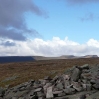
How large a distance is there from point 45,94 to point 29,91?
9.64ft

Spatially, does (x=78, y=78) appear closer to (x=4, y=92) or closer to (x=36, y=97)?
(x=36, y=97)

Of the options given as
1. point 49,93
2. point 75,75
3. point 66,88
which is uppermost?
point 75,75

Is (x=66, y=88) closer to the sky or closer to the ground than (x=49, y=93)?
closer to the sky

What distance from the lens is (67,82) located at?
28.6 meters

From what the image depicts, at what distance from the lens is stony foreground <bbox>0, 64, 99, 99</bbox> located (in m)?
26.1

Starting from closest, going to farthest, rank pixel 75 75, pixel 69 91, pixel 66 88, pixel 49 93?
pixel 69 91 → pixel 49 93 → pixel 66 88 → pixel 75 75

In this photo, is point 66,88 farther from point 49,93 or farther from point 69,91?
point 49,93

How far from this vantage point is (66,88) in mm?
27484

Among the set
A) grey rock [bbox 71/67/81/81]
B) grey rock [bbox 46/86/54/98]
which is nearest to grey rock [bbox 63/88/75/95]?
grey rock [bbox 46/86/54/98]

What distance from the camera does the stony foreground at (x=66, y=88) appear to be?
26.1 meters

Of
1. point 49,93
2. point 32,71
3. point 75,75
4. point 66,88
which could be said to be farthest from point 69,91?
point 32,71

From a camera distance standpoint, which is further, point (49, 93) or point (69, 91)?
point (49, 93)

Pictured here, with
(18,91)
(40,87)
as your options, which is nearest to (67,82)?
(40,87)

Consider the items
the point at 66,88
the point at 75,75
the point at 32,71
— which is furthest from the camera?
the point at 32,71
